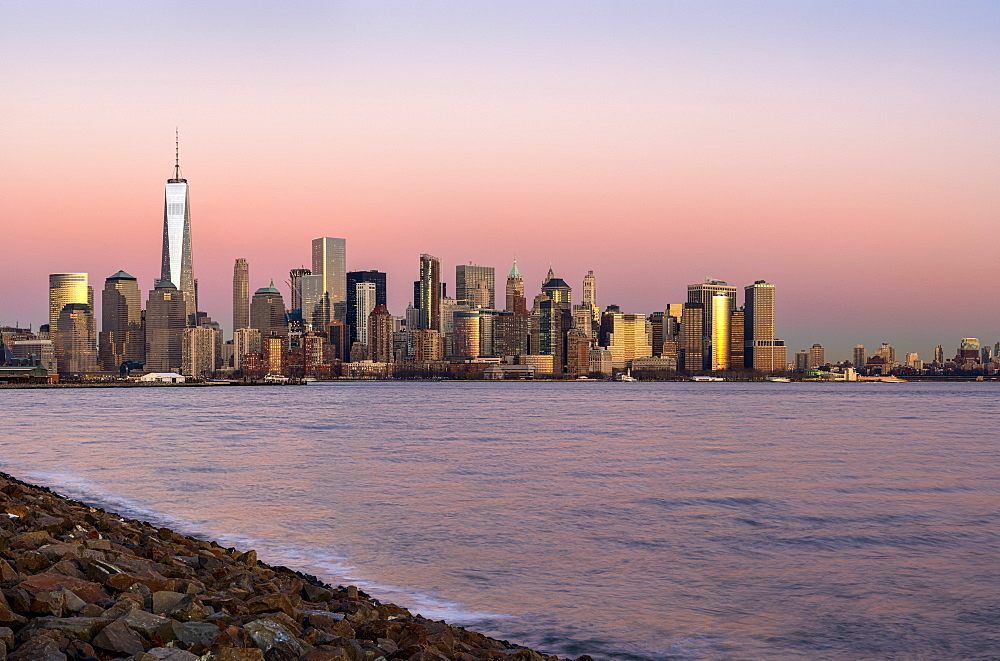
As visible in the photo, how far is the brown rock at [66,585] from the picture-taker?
31.1 feet

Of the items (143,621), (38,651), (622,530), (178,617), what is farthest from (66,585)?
(622,530)

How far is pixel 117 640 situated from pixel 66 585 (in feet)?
7.24

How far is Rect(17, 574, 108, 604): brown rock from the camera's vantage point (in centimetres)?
949

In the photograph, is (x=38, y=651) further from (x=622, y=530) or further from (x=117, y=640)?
(x=622, y=530)

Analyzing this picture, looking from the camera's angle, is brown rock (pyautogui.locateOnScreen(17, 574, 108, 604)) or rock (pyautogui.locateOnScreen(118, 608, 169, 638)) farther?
brown rock (pyautogui.locateOnScreen(17, 574, 108, 604))

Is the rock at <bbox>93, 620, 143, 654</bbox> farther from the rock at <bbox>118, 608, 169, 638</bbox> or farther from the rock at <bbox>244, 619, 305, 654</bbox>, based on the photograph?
the rock at <bbox>244, 619, 305, 654</bbox>

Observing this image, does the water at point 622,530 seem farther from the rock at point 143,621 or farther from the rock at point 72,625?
the rock at point 72,625

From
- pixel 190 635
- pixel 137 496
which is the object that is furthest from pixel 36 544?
pixel 137 496

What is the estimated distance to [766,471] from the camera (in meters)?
40.1

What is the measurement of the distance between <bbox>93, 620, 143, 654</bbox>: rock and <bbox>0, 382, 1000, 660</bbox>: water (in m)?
6.89

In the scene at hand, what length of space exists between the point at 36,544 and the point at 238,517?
13337 millimetres

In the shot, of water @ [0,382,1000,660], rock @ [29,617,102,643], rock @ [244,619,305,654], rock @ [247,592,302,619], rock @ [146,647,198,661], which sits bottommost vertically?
water @ [0,382,1000,660]

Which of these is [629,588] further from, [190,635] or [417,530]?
[190,635]

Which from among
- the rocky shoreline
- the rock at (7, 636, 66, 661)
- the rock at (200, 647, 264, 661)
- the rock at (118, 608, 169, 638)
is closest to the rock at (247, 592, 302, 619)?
the rocky shoreline
